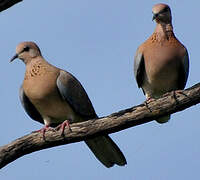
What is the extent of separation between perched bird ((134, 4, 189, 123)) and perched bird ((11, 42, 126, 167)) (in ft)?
2.51

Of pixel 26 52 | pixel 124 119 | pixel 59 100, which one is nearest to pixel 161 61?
pixel 59 100

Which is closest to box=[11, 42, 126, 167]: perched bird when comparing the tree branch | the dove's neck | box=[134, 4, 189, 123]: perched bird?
box=[134, 4, 189, 123]: perched bird

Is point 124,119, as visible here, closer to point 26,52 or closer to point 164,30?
point 164,30

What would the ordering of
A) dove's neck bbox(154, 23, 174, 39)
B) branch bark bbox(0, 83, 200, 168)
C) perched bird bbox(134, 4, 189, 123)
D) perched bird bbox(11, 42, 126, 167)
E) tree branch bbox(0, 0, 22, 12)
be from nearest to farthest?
tree branch bbox(0, 0, 22, 12), branch bark bbox(0, 83, 200, 168), perched bird bbox(11, 42, 126, 167), perched bird bbox(134, 4, 189, 123), dove's neck bbox(154, 23, 174, 39)

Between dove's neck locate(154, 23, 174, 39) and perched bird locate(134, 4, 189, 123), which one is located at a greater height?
dove's neck locate(154, 23, 174, 39)

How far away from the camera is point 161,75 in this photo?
289 inches

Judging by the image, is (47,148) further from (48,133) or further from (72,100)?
(72,100)

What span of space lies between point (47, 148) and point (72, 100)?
1.00 meters

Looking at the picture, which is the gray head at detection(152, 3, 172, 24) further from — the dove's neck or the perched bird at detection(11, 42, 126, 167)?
the perched bird at detection(11, 42, 126, 167)

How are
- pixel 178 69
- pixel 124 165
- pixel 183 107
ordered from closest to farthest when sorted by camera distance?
pixel 183 107 → pixel 124 165 → pixel 178 69

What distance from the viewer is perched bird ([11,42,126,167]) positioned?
709 cm

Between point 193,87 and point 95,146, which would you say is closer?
point 193,87

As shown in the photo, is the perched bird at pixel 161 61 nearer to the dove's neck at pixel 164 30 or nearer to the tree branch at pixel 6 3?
the dove's neck at pixel 164 30

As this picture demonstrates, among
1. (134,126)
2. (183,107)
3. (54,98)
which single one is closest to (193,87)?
(183,107)
